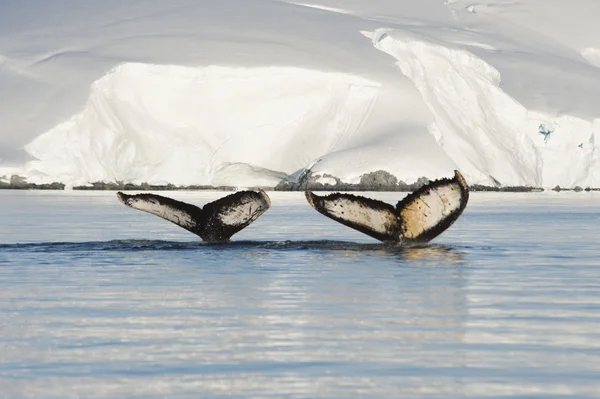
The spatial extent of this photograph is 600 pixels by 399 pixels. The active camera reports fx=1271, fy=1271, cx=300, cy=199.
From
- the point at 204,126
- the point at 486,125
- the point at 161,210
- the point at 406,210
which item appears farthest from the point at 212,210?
the point at 486,125

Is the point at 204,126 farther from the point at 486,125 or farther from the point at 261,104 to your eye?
the point at 486,125

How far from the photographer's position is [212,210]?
751 inches

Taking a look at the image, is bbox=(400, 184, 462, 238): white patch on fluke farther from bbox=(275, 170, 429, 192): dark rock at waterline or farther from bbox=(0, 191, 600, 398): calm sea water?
bbox=(275, 170, 429, 192): dark rock at waterline

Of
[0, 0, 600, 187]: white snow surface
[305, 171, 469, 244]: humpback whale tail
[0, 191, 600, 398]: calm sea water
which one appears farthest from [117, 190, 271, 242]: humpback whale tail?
[0, 0, 600, 187]: white snow surface

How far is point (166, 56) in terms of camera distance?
93750 millimetres

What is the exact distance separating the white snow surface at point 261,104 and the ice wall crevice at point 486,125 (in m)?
0.15

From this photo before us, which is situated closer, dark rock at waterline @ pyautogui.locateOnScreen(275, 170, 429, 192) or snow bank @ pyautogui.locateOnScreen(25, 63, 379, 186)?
snow bank @ pyautogui.locateOnScreen(25, 63, 379, 186)

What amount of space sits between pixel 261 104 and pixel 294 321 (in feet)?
282

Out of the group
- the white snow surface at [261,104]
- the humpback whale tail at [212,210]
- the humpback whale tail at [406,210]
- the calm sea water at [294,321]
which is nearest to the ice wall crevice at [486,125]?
the white snow surface at [261,104]

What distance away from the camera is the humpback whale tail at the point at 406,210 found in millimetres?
17938

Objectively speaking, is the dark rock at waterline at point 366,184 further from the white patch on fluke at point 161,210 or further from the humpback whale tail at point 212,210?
the white patch on fluke at point 161,210

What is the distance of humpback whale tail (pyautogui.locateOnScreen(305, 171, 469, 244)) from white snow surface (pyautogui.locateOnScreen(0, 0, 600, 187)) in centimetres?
6489

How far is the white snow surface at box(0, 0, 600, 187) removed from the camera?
A: 8931cm

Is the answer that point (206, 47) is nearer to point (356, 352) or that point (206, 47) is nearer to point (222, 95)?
point (222, 95)
